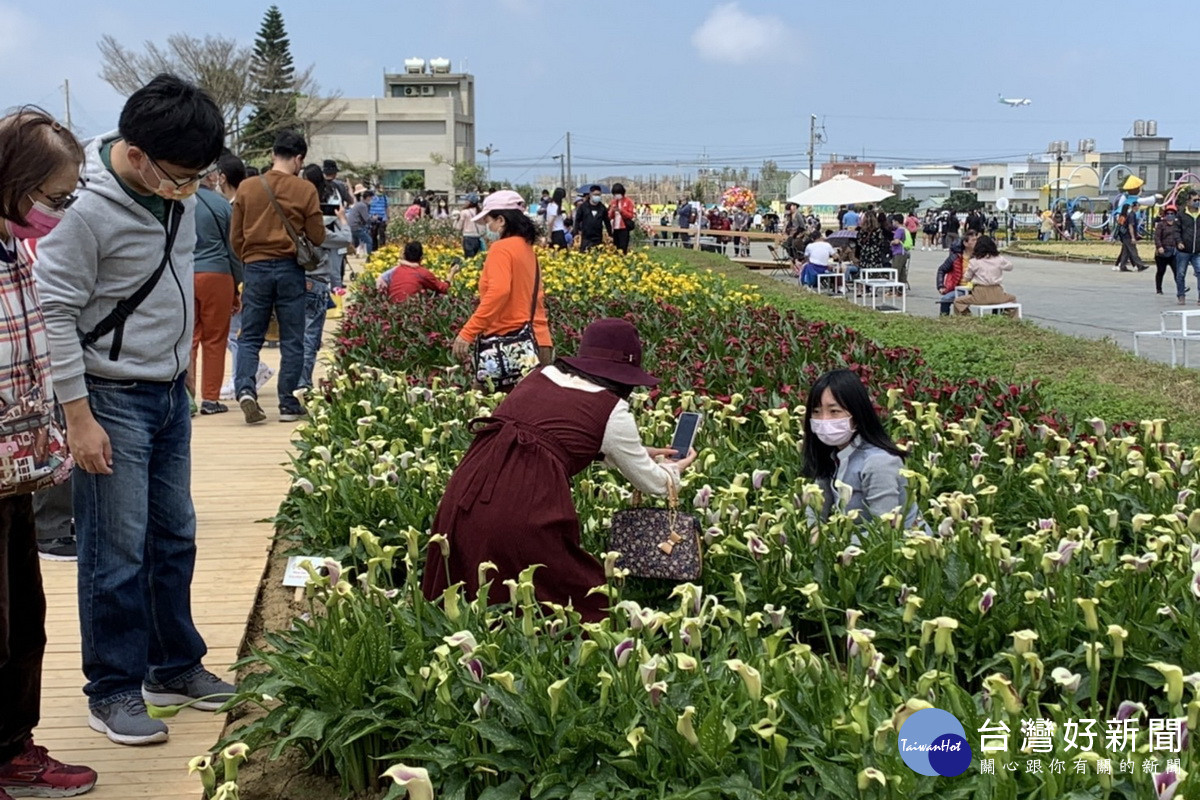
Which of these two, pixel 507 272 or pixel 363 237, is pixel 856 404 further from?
pixel 363 237

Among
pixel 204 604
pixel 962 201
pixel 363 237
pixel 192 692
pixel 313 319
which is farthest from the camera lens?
pixel 962 201

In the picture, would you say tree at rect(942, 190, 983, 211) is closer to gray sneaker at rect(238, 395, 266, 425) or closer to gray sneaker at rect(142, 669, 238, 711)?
gray sneaker at rect(238, 395, 266, 425)

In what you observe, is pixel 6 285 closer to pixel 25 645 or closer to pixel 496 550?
pixel 25 645

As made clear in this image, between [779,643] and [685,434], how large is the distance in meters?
1.33

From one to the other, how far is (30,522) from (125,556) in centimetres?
28

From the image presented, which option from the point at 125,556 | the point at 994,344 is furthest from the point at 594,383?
the point at 994,344

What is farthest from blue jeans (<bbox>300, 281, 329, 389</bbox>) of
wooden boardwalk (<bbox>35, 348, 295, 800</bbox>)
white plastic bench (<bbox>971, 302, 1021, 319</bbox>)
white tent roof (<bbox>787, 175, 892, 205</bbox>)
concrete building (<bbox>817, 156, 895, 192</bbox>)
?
concrete building (<bbox>817, 156, 895, 192</bbox>)

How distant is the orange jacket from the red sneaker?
405cm

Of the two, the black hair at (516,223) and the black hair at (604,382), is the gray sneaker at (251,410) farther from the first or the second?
the black hair at (604,382)

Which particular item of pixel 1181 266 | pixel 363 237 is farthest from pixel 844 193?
pixel 363 237

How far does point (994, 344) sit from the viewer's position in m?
10.2

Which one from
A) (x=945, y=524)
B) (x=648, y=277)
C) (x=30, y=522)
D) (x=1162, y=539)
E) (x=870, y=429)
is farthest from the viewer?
(x=648, y=277)

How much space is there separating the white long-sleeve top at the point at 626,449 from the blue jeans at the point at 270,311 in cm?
425

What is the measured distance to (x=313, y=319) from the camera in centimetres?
978
